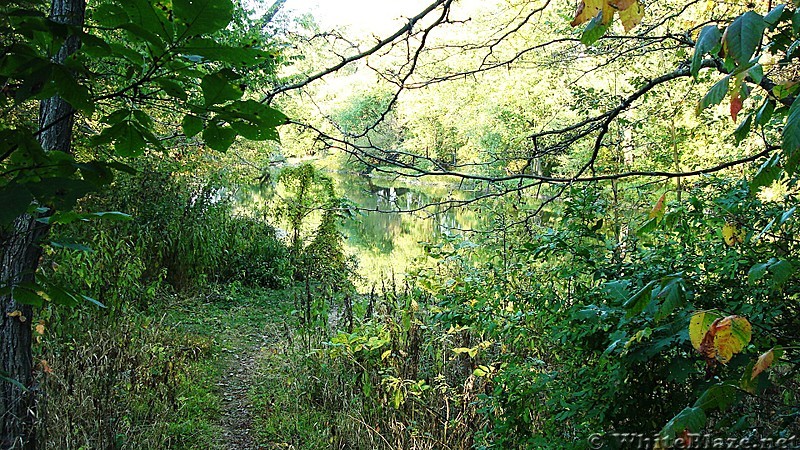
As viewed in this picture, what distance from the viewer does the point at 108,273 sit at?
4898 mm

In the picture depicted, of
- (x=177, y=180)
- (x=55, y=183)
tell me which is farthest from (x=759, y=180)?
(x=177, y=180)

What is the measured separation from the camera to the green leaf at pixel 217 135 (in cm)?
88

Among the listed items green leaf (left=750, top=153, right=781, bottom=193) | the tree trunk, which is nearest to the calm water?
the tree trunk

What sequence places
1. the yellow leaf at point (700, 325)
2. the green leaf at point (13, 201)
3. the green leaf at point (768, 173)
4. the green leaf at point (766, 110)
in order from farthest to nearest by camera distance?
the green leaf at point (768, 173), the green leaf at point (766, 110), the yellow leaf at point (700, 325), the green leaf at point (13, 201)

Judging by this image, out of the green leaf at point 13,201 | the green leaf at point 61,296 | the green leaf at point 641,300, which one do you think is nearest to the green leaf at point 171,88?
the green leaf at point 13,201

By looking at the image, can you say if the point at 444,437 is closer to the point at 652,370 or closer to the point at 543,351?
the point at 543,351

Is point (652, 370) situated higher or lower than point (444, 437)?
higher

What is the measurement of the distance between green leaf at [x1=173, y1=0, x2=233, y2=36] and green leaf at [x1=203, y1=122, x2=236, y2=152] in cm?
17

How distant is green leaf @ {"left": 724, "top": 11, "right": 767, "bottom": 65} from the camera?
0.82 meters

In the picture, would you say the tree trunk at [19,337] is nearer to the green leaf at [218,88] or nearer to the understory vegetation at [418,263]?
the understory vegetation at [418,263]

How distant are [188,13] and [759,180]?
1371mm

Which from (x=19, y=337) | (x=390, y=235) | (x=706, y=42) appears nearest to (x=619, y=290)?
(x=706, y=42)

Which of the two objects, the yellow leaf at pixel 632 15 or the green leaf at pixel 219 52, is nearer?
the green leaf at pixel 219 52

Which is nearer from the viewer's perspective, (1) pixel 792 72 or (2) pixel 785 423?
(2) pixel 785 423
